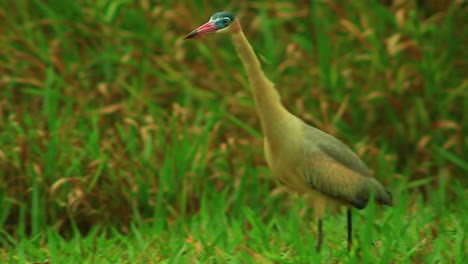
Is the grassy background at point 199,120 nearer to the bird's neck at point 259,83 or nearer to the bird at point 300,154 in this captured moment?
the bird at point 300,154

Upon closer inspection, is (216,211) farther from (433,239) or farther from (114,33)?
(114,33)

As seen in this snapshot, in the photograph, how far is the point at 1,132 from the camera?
623 centimetres

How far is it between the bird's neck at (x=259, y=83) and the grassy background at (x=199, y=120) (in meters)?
0.66

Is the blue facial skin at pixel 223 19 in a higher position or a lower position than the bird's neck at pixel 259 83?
higher

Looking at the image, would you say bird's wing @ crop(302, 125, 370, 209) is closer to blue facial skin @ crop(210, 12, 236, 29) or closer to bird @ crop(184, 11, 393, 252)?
bird @ crop(184, 11, 393, 252)

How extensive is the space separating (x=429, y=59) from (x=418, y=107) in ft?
1.19

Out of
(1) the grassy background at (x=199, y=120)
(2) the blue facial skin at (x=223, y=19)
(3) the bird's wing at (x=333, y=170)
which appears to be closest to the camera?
(2) the blue facial skin at (x=223, y=19)

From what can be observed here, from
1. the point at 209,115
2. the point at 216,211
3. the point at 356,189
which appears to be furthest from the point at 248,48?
the point at 209,115

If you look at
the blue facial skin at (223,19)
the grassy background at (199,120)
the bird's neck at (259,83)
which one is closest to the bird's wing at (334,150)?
the bird's neck at (259,83)

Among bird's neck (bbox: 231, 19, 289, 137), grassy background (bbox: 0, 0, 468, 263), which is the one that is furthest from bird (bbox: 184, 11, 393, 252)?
grassy background (bbox: 0, 0, 468, 263)

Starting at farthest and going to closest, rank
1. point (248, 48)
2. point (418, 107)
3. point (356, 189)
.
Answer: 1. point (418, 107)
2. point (356, 189)
3. point (248, 48)

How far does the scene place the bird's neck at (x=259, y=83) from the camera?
4.25 m

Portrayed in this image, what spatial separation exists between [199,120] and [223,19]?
2.51m

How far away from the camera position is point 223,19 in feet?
13.8
